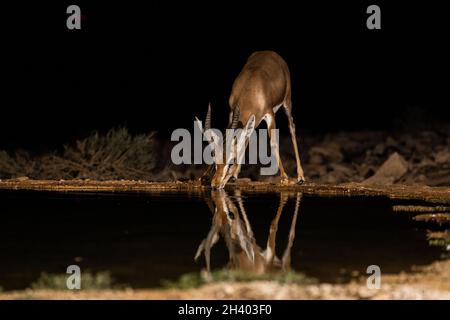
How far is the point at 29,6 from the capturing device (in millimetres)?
30516

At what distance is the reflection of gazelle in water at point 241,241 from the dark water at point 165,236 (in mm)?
92

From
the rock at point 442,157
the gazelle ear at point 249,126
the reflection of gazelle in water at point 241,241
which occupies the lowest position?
the reflection of gazelle in water at point 241,241

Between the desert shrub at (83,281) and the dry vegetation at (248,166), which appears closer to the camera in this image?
the desert shrub at (83,281)

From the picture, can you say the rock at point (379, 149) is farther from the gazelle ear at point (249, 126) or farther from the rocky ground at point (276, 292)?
the rocky ground at point (276, 292)

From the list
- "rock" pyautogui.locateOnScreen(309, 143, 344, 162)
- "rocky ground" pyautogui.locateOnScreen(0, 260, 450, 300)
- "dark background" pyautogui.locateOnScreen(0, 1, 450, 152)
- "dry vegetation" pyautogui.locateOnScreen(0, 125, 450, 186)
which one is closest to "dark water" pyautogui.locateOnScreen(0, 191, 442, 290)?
"rocky ground" pyautogui.locateOnScreen(0, 260, 450, 300)

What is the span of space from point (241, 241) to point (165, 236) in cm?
100

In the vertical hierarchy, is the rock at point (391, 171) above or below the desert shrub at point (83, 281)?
above

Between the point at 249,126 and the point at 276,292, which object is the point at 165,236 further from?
the point at 249,126

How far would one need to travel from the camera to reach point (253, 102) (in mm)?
16359

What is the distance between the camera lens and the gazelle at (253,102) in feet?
50.2

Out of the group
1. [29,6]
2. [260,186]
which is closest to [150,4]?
[29,6]

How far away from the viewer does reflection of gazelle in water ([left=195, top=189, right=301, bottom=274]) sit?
793 centimetres

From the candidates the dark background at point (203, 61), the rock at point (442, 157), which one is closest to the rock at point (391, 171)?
the rock at point (442, 157)

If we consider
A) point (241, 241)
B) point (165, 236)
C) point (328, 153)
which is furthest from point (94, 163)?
point (241, 241)
